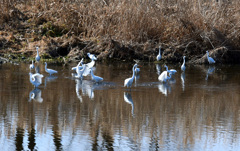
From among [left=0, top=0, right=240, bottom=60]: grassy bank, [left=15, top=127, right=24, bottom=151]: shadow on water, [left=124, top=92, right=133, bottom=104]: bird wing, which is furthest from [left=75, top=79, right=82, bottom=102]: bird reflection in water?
[left=0, top=0, right=240, bottom=60]: grassy bank

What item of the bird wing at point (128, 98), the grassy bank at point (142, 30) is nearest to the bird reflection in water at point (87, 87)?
the bird wing at point (128, 98)

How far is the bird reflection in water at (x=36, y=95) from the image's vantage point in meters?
9.42

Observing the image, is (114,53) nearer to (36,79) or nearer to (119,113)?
(36,79)

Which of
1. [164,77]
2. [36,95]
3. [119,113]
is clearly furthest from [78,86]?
[119,113]

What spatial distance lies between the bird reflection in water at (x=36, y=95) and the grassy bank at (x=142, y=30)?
6.64m

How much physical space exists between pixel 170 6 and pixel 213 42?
6.98 feet

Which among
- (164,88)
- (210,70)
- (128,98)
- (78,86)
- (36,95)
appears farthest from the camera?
(210,70)

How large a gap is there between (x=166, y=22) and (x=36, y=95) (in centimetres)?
808

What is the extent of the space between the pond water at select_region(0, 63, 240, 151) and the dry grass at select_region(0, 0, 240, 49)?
12.4 ft

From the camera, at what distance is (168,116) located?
820 cm

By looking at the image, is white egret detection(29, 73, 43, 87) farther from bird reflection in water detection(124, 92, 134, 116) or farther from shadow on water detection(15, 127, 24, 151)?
shadow on water detection(15, 127, 24, 151)

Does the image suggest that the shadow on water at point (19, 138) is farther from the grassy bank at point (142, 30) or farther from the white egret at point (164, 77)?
the grassy bank at point (142, 30)

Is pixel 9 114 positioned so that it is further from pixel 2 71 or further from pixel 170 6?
pixel 170 6

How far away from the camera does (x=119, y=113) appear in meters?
8.40
